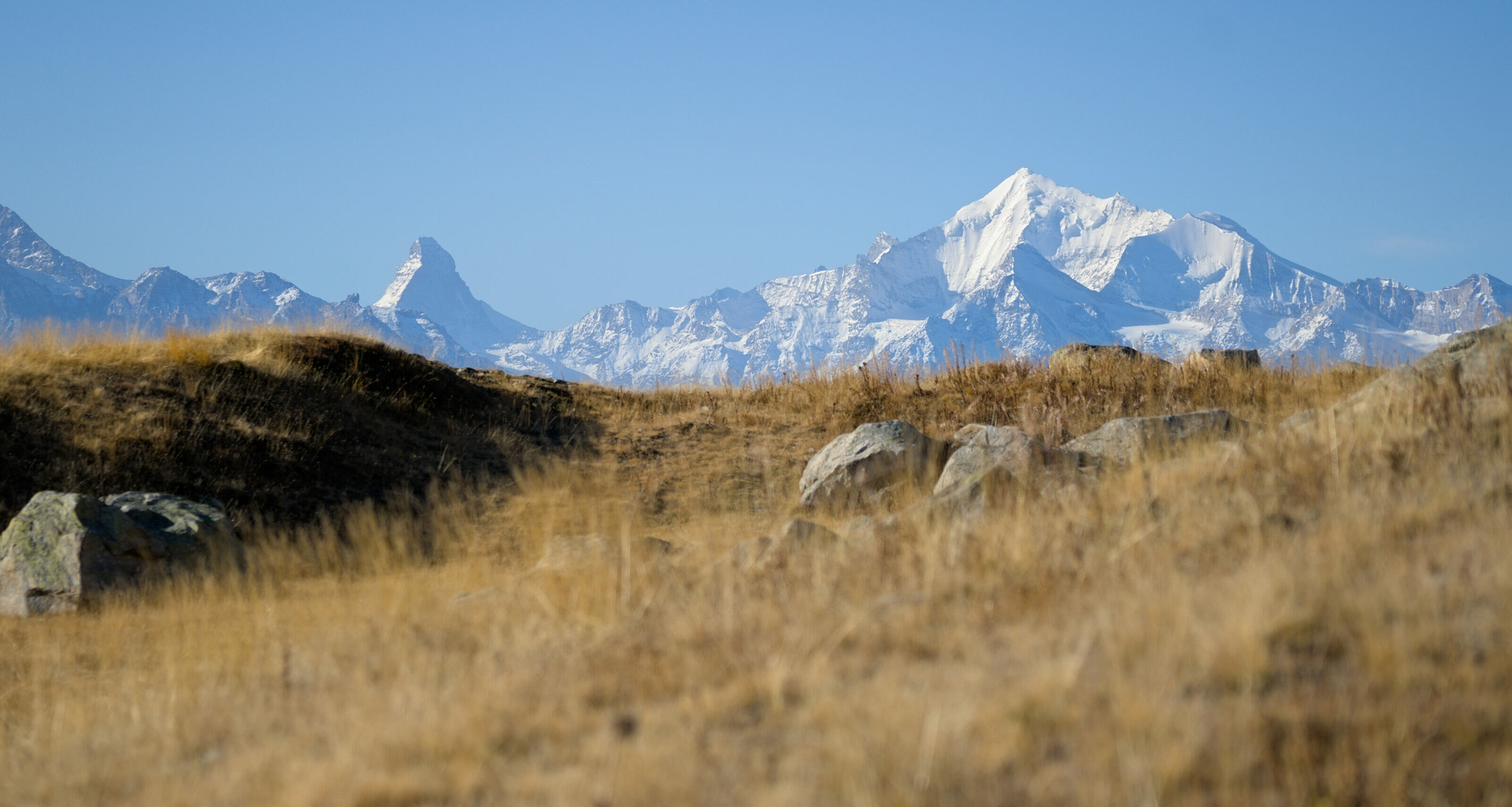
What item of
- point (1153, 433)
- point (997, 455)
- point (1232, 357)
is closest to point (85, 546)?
point (997, 455)

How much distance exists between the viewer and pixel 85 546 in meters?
7.69

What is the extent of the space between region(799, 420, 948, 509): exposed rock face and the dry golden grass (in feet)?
12.3

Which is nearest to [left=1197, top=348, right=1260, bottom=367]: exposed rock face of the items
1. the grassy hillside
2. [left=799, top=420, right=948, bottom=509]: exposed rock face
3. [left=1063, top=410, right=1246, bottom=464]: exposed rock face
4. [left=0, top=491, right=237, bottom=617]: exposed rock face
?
[left=1063, top=410, right=1246, bottom=464]: exposed rock face

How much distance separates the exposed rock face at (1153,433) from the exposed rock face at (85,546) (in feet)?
28.9

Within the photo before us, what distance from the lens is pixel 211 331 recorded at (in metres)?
14.4

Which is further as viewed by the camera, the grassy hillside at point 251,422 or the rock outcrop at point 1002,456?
the grassy hillside at point 251,422

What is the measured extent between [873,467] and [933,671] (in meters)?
7.11

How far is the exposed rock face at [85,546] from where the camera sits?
7.59 m

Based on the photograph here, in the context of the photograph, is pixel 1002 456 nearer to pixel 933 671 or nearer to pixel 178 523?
pixel 933 671

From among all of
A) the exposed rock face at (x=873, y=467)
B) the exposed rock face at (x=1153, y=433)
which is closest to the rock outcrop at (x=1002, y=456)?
the exposed rock face at (x=1153, y=433)

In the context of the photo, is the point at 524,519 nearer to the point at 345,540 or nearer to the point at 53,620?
the point at 345,540

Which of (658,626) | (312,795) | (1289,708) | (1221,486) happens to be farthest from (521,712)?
(1221,486)

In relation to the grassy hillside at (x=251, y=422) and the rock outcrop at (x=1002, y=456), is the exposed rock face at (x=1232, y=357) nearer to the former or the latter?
the rock outcrop at (x=1002, y=456)

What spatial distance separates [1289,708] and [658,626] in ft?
8.15
